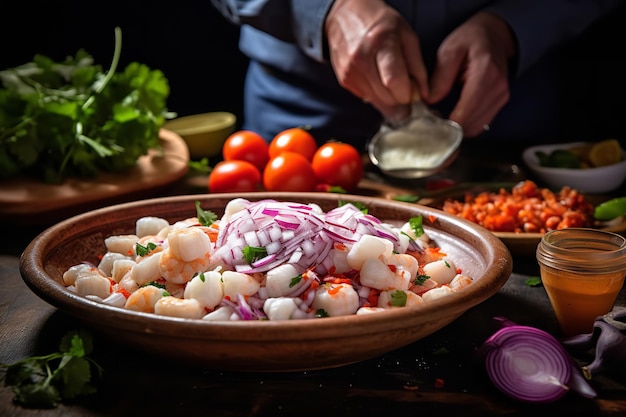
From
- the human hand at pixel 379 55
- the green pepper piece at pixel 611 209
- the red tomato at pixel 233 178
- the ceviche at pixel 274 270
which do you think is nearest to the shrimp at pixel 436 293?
the ceviche at pixel 274 270

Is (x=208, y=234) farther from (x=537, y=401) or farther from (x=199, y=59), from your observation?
(x=199, y=59)

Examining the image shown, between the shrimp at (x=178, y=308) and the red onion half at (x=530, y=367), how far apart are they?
48 cm

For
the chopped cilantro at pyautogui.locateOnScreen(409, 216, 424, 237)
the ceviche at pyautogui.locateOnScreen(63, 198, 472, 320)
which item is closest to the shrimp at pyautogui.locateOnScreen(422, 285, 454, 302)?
the ceviche at pyautogui.locateOnScreen(63, 198, 472, 320)

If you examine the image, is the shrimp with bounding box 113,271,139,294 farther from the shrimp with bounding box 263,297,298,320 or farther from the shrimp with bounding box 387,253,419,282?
the shrimp with bounding box 387,253,419,282

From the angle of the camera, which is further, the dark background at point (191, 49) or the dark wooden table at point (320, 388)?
the dark background at point (191, 49)

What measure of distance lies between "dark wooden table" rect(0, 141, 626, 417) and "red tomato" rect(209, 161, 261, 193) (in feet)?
3.40

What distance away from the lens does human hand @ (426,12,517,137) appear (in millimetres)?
2477

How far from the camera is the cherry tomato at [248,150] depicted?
272 centimetres

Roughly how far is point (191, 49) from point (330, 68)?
1270mm

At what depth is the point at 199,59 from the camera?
155 inches

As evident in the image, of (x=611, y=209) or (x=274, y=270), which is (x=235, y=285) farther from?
(x=611, y=209)

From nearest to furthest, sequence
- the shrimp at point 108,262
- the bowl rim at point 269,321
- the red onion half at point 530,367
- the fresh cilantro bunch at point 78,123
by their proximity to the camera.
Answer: the bowl rim at point 269,321, the red onion half at point 530,367, the shrimp at point 108,262, the fresh cilantro bunch at point 78,123

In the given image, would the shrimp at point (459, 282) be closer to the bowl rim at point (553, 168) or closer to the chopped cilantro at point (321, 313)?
the chopped cilantro at point (321, 313)

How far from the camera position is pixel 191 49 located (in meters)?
3.91
